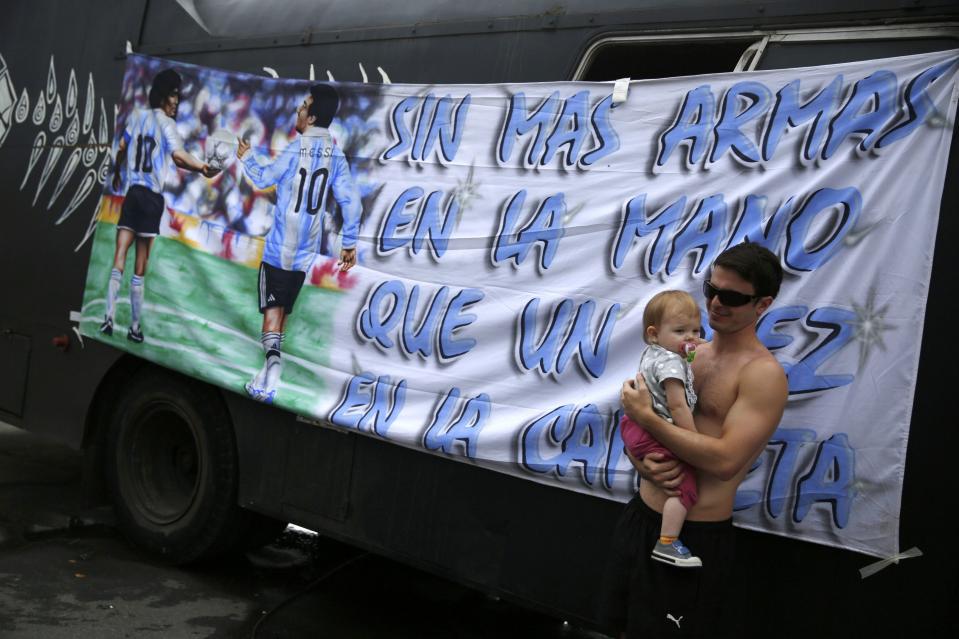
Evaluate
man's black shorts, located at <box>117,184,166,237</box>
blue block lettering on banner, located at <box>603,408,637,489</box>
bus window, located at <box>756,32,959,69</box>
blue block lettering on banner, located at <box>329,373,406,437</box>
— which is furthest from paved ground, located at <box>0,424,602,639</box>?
bus window, located at <box>756,32,959,69</box>

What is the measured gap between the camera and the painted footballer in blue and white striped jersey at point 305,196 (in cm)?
441

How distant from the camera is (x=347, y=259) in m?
4.35

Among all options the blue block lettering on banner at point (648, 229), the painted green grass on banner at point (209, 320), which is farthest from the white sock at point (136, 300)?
the blue block lettering on banner at point (648, 229)

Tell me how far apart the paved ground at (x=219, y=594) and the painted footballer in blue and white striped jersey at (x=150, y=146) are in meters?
2.01

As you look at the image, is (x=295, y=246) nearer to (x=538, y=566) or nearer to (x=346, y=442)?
(x=346, y=442)

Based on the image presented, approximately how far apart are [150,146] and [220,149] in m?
0.50

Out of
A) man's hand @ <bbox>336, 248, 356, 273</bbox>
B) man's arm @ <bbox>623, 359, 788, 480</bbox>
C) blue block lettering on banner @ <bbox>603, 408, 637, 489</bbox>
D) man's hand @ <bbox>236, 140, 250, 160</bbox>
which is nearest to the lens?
man's arm @ <bbox>623, 359, 788, 480</bbox>

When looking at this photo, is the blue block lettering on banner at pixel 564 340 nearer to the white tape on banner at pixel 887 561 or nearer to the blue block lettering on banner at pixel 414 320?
the blue block lettering on banner at pixel 414 320

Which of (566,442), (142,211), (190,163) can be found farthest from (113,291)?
(566,442)

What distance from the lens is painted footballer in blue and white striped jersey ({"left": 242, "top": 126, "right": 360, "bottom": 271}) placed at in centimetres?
441

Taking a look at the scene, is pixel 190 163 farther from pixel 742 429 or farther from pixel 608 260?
pixel 742 429

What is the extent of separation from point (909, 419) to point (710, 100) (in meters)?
1.28

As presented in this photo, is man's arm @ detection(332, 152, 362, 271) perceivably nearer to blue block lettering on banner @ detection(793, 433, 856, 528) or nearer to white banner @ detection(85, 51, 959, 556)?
white banner @ detection(85, 51, 959, 556)

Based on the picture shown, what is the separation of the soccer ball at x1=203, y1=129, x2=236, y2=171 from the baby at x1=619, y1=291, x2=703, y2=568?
271cm
